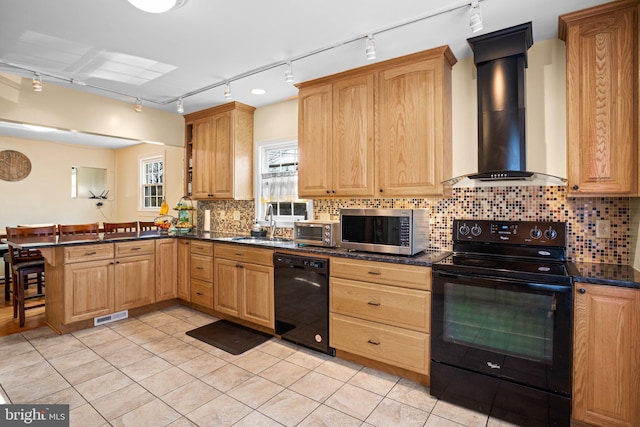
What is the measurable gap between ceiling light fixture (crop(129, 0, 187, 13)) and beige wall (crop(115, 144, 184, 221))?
3.28 meters

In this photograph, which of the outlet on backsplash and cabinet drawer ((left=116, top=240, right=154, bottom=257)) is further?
cabinet drawer ((left=116, top=240, right=154, bottom=257))

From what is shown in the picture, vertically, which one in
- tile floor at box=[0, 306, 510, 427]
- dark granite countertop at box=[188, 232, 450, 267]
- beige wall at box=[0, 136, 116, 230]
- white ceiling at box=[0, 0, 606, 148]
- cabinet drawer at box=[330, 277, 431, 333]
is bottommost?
tile floor at box=[0, 306, 510, 427]

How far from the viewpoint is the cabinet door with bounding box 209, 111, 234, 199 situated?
Result: 13.4 feet

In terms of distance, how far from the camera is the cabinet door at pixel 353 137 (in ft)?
9.53

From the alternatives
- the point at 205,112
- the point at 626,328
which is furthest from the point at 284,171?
the point at 626,328

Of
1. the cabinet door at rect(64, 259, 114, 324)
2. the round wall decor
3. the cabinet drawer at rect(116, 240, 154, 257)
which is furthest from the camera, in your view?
the round wall decor

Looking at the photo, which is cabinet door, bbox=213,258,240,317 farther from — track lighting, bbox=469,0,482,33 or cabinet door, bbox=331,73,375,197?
track lighting, bbox=469,0,482,33

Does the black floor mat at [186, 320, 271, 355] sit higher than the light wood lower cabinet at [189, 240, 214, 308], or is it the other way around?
the light wood lower cabinet at [189, 240, 214, 308]

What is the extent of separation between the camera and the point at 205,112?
4.37 m

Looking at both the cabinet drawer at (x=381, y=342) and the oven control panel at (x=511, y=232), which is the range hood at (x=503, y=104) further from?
the cabinet drawer at (x=381, y=342)

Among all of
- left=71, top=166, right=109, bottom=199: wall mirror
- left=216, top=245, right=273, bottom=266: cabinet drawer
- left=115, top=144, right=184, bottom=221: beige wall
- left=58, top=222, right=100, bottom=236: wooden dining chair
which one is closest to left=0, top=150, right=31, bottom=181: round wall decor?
left=71, top=166, right=109, bottom=199: wall mirror

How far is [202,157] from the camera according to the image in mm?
4453

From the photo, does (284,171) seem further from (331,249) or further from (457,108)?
(457,108)

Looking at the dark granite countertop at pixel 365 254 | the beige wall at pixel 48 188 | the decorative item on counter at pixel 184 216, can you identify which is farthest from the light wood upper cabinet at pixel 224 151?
the beige wall at pixel 48 188
